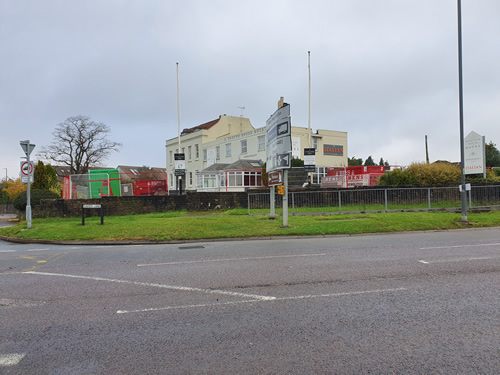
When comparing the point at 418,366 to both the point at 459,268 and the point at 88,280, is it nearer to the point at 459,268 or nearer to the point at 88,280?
the point at 459,268

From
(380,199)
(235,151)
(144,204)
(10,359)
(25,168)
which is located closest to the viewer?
(10,359)

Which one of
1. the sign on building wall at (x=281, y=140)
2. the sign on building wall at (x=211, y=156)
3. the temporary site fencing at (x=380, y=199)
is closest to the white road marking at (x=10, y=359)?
the sign on building wall at (x=281, y=140)

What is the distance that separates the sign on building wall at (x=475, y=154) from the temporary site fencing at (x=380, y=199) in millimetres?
2796

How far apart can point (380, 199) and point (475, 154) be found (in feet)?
29.9

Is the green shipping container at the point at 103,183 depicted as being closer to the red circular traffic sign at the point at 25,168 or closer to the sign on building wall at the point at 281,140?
the red circular traffic sign at the point at 25,168

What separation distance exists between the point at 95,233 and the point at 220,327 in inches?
468

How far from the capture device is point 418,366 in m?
3.32

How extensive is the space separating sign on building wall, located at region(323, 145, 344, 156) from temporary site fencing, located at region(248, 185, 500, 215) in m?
20.5

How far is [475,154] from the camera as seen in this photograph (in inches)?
964

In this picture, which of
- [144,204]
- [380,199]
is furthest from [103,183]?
[380,199]

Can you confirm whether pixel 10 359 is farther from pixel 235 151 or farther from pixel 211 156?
pixel 211 156

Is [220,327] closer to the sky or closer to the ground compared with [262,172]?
closer to the ground

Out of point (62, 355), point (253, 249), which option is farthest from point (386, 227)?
point (62, 355)

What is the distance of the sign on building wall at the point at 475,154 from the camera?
23944 millimetres
